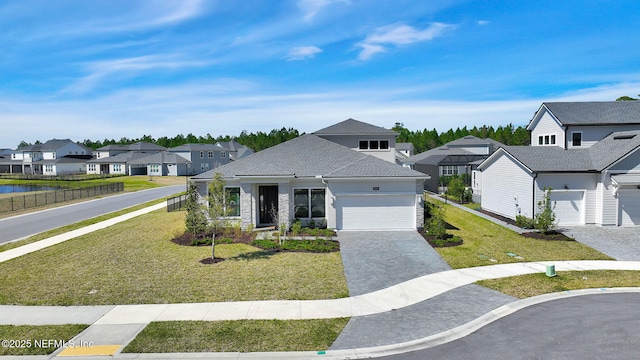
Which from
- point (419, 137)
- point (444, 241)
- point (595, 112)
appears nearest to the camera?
point (444, 241)

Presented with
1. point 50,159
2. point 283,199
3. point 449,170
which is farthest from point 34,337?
point 50,159

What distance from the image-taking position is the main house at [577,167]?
24.1 meters

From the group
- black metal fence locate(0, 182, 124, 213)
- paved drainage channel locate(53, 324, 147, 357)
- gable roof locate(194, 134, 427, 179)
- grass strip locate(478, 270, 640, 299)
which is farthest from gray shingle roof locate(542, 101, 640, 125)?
black metal fence locate(0, 182, 124, 213)

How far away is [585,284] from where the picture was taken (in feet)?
47.1

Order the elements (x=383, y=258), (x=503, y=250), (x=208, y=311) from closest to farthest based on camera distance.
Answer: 1. (x=208, y=311)
2. (x=383, y=258)
3. (x=503, y=250)

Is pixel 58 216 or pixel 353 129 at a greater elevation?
pixel 353 129

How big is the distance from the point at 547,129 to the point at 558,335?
23.7 metres

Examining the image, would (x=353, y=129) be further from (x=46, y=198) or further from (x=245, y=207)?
(x=46, y=198)

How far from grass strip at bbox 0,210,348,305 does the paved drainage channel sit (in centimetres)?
187

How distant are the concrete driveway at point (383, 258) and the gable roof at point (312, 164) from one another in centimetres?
354

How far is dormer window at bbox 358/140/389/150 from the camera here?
31156 millimetres

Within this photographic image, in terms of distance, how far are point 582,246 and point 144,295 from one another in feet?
65.1

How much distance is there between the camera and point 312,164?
25.3 meters

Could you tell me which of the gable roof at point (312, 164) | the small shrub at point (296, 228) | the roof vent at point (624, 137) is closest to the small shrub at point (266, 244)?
the small shrub at point (296, 228)
